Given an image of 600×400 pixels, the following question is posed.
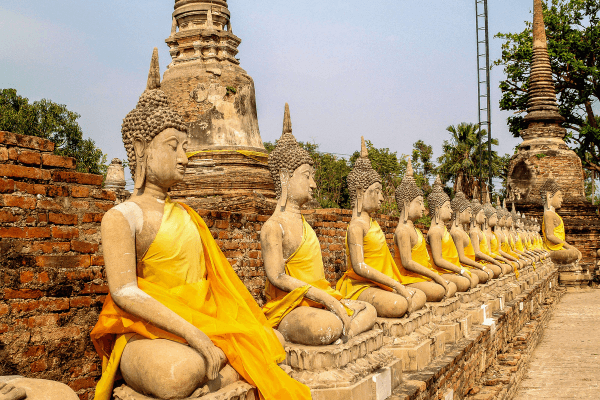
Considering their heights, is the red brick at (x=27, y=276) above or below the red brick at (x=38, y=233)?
below

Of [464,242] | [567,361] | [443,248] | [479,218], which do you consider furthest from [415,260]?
[479,218]

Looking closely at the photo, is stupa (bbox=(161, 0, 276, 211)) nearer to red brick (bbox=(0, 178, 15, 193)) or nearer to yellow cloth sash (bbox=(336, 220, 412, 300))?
yellow cloth sash (bbox=(336, 220, 412, 300))

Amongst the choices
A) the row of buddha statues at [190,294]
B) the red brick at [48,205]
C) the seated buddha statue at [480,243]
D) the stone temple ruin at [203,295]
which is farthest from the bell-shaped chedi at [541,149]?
the red brick at [48,205]

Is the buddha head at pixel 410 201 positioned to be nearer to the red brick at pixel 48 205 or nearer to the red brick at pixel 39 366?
the red brick at pixel 48 205

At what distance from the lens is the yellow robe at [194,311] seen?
2686mm

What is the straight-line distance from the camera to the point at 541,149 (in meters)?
24.5

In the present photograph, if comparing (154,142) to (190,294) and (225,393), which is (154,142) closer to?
(190,294)

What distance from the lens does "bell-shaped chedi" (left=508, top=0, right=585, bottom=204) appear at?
955 inches

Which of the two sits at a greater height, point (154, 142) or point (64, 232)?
point (154, 142)

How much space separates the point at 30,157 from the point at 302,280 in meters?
1.76

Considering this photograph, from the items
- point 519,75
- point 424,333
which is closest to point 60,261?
point 424,333

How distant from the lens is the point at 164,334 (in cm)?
263

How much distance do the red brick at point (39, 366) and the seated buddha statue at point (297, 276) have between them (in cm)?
129

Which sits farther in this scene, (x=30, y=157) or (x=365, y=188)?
(x=365, y=188)
